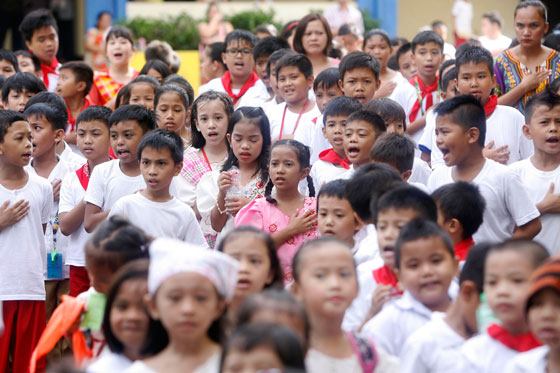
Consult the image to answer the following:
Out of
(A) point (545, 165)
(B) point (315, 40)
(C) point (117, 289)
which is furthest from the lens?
(B) point (315, 40)

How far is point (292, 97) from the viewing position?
7180 mm

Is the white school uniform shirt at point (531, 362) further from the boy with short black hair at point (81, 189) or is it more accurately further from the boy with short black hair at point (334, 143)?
the boy with short black hair at point (81, 189)

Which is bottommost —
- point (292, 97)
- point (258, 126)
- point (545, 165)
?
point (545, 165)

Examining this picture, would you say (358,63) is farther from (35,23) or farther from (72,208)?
(35,23)

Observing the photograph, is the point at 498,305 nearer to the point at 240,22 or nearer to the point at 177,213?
the point at 177,213

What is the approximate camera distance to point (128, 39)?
9203 millimetres

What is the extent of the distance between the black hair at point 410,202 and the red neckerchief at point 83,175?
2527 mm

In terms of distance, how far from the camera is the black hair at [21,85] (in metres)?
7.57

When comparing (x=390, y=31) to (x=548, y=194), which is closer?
(x=548, y=194)

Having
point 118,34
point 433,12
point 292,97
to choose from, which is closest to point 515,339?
point 292,97

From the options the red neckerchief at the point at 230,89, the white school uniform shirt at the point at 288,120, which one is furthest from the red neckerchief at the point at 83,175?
the red neckerchief at the point at 230,89

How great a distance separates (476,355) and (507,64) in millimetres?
4189

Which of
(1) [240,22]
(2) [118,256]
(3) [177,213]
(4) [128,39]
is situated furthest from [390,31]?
(2) [118,256]

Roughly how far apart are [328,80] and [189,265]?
13.2 feet
